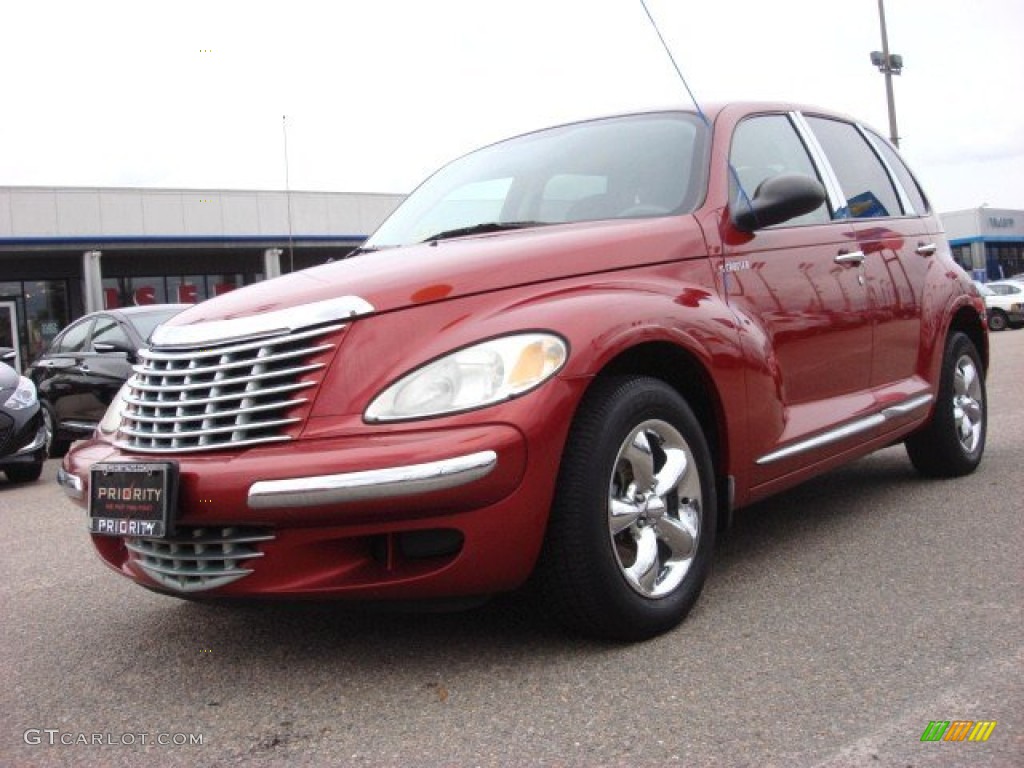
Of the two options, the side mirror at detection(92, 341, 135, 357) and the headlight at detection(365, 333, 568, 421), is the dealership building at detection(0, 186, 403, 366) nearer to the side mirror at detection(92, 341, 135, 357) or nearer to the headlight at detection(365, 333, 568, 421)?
the side mirror at detection(92, 341, 135, 357)

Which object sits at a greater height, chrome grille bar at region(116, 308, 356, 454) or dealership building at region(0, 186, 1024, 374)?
chrome grille bar at region(116, 308, 356, 454)

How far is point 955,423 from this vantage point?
203 inches

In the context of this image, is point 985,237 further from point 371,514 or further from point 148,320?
point 371,514

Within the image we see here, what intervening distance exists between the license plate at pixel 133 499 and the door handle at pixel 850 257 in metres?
2.69

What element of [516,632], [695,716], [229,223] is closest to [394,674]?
[516,632]

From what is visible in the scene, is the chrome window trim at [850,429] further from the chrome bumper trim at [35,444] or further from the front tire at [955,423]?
the chrome bumper trim at [35,444]

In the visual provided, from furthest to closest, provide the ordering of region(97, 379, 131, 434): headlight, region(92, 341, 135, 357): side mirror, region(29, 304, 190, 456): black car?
region(29, 304, 190, 456): black car < region(92, 341, 135, 357): side mirror < region(97, 379, 131, 434): headlight

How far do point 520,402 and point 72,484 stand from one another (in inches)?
63.9

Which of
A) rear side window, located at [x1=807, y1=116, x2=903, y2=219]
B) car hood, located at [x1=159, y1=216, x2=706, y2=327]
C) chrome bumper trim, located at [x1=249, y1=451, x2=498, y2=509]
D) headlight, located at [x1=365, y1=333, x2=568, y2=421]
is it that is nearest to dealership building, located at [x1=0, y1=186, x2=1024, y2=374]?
rear side window, located at [x1=807, y1=116, x2=903, y2=219]

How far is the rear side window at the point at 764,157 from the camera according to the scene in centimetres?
390

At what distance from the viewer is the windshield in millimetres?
3771

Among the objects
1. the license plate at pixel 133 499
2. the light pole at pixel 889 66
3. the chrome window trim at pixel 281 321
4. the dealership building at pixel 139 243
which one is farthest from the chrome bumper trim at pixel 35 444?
the light pole at pixel 889 66

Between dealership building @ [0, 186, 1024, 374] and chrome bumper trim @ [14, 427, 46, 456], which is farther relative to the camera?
dealership building @ [0, 186, 1024, 374]

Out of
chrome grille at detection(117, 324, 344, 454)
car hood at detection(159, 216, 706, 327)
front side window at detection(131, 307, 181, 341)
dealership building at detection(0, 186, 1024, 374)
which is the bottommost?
dealership building at detection(0, 186, 1024, 374)
